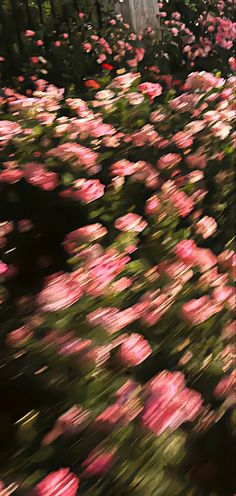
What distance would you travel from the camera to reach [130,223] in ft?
4.22

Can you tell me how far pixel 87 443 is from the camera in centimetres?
91

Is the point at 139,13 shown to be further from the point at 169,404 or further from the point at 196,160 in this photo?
the point at 169,404

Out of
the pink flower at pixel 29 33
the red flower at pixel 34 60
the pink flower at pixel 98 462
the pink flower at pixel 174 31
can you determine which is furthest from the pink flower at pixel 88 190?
the pink flower at pixel 174 31

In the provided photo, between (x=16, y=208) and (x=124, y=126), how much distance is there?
482 mm

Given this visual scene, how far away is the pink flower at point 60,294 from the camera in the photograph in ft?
3.27

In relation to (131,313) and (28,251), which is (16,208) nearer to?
(28,251)

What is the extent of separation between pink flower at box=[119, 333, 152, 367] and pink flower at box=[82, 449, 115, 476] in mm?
165

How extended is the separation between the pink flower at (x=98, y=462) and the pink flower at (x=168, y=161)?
32.8 inches

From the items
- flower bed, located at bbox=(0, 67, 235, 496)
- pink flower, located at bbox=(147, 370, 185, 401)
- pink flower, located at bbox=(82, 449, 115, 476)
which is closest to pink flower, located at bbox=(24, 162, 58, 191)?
flower bed, located at bbox=(0, 67, 235, 496)

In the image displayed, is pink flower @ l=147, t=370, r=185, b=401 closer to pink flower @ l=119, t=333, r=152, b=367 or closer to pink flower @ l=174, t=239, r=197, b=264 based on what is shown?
pink flower @ l=119, t=333, r=152, b=367

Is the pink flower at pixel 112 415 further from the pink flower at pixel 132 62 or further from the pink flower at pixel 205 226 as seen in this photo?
the pink flower at pixel 132 62

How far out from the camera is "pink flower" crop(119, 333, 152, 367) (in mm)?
1012

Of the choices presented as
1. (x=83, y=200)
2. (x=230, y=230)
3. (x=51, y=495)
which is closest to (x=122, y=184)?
(x=83, y=200)

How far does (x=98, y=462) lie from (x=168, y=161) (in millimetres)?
868
